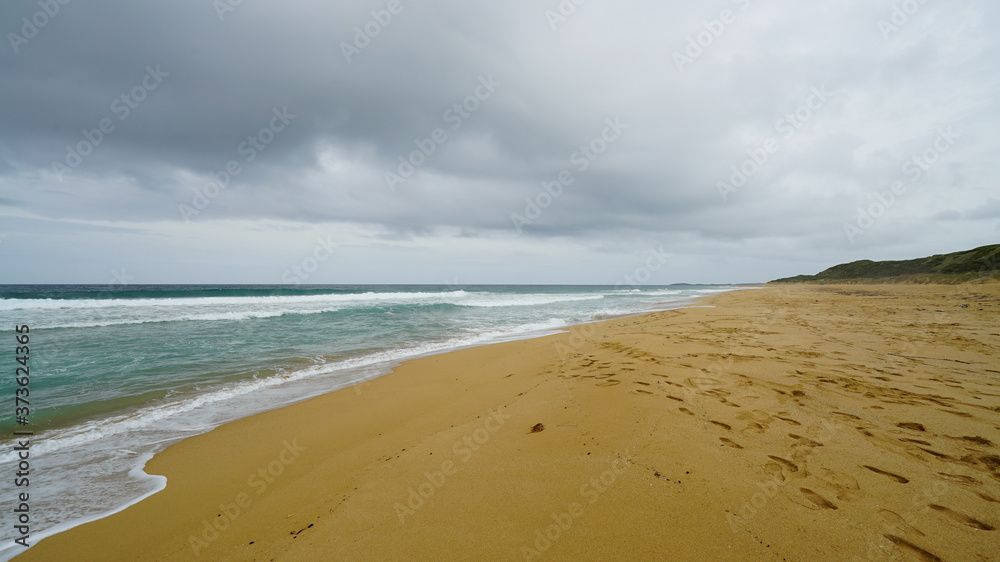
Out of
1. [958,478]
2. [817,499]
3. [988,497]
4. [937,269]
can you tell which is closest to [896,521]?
[817,499]

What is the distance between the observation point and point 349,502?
9.74 ft

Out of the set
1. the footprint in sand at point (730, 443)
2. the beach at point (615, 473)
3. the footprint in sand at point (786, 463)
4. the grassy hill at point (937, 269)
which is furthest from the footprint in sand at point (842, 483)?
the grassy hill at point (937, 269)

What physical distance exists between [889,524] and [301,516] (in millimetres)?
4237

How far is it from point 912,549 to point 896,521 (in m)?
0.24

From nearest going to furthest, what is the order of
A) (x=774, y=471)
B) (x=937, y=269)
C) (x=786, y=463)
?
1. (x=774, y=471)
2. (x=786, y=463)
3. (x=937, y=269)

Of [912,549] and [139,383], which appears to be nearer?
[912,549]

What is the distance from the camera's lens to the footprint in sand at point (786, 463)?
283 centimetres

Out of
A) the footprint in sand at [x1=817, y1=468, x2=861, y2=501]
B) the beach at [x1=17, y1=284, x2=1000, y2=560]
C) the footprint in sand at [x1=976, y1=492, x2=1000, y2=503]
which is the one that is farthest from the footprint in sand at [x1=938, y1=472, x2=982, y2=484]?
the footprint in sand at [x1=817, y1=468, x2=861, y2=501]

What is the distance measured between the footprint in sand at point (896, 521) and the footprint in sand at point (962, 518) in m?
0.29

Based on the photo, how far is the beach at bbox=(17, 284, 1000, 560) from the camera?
2258 millimetres

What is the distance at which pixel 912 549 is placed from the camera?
199 cm

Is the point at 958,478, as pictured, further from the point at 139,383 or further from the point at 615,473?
the point at 139,383

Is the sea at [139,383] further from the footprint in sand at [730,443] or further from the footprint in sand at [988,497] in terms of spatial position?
the footprint in sand at [988,497]

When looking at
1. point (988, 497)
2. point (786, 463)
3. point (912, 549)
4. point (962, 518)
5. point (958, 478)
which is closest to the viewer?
point (912, 549)
